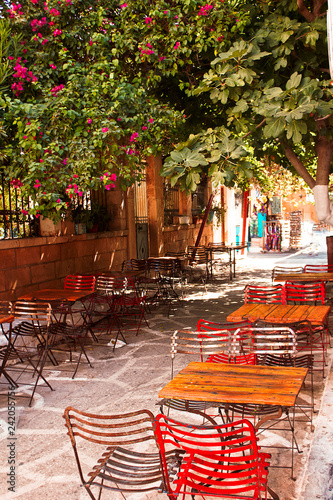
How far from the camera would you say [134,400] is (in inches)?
195

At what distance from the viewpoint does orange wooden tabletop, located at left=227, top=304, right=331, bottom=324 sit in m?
5.04

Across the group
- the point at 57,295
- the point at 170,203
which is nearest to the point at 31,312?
the point at 57,295

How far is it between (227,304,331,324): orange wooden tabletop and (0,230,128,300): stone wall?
396 centimetres

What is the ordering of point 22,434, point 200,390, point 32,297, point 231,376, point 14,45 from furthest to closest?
point 14,45 < point 32,297 < point 22,434 < point 231,376 < point 200,390

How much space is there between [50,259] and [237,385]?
21.1 feet

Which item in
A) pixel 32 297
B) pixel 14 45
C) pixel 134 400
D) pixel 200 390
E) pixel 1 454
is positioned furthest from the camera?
pixel 14 45

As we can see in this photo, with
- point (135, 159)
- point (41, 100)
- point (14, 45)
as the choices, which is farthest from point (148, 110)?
point (14, 45)

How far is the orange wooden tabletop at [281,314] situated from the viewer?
5043 millimetres

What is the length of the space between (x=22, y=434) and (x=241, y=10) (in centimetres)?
616

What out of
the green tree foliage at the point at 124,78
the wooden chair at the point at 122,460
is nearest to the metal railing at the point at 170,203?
the green tree foliage at the point at 124,78

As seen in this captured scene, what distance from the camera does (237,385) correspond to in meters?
3.18

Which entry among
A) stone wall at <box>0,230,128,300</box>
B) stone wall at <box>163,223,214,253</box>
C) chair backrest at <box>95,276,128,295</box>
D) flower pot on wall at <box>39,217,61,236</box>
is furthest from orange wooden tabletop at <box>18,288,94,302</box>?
stone wall at <box>163,223,214,253</box>

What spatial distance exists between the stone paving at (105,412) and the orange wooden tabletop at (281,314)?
658mm

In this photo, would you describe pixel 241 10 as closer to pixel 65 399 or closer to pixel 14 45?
pixel 14 45
